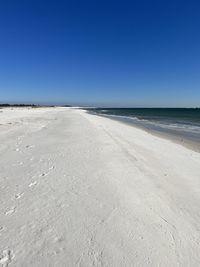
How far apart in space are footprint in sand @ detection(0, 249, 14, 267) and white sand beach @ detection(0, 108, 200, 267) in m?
0.01

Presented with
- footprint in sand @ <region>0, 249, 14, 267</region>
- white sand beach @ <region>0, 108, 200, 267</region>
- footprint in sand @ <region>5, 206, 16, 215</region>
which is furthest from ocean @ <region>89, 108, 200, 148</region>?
footprint in sand @ <region>0, 249, 14, 267</region>

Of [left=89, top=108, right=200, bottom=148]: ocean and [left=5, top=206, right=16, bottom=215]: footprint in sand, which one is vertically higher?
[left=5, top=206, right=16, bottom=215]: footprint in sand

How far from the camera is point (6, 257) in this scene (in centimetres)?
349

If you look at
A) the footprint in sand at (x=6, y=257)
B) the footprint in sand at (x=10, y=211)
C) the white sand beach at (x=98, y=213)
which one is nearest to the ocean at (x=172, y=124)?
the white sand beach at (x=98, y=213)

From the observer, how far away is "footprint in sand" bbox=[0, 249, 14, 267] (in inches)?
132

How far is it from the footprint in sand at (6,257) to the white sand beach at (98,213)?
1 centimetres

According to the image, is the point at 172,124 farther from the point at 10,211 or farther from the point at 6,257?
the point at 6,257

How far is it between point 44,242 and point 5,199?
2.10 m

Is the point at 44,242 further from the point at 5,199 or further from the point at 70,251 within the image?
the point at 5,199

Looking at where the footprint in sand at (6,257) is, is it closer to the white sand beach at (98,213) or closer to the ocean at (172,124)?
the white sand beach at (98,213)

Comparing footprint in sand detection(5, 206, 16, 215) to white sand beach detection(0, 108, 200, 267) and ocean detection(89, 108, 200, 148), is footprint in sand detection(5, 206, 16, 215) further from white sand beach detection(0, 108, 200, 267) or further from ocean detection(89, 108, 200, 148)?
ocean detection(89, 108, 200, 148)

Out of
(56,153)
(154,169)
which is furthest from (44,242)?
(56,153)

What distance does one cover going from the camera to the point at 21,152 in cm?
1043

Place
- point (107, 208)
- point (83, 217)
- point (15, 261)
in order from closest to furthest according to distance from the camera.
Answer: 1. point (15, 261)
2. point (83, 217)
3. point (107, 208)
